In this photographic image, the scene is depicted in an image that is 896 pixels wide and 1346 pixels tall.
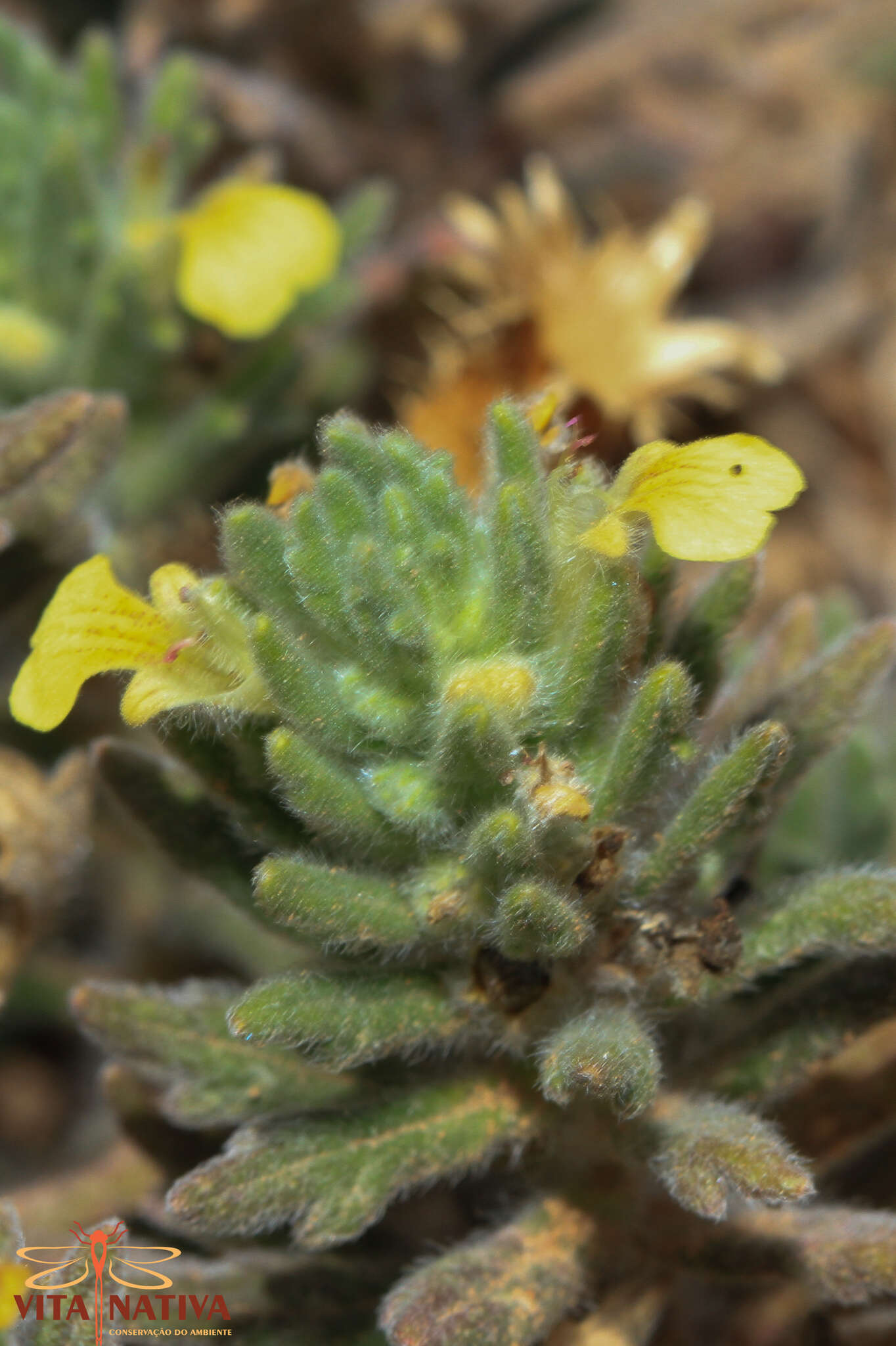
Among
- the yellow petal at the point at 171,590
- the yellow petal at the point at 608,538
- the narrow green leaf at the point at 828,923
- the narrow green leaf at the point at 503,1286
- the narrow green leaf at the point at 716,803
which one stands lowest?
the narrow green leaf at the point at 503,1286

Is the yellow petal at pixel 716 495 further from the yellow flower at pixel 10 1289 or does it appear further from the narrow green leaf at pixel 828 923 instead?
the yellow flower at pixel 10 1289

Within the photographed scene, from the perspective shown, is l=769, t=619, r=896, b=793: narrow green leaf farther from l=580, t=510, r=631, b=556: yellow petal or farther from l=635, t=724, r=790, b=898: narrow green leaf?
l=580, t=510, r=631, b=556: yellow petal

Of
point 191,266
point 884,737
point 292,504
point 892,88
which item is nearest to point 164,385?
point 191,266

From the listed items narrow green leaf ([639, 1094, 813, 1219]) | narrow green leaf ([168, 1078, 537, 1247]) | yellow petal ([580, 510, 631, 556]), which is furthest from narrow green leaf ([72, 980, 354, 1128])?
yellow petal ([580, 510, 631, 556])

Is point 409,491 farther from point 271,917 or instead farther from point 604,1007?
point 604,1007

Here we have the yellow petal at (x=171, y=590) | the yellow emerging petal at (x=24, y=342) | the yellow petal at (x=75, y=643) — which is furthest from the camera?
the yellow emerging petal at (x=24, y=342)

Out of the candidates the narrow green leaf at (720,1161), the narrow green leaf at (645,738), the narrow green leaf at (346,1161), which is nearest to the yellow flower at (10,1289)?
the narrow green leaf at (346,1161)
